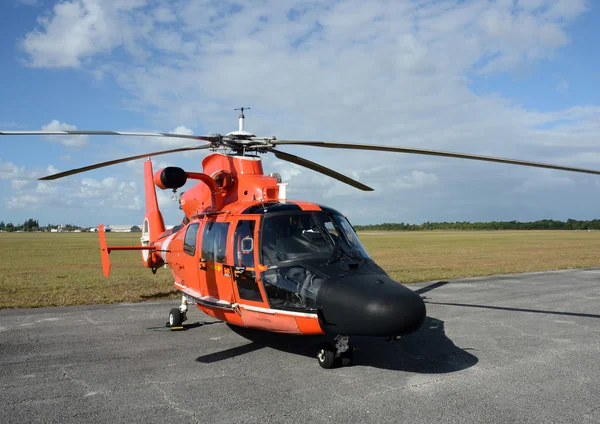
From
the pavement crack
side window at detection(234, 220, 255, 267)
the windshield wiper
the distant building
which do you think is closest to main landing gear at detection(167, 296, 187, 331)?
side window at detection(234, 220, 255, 267)

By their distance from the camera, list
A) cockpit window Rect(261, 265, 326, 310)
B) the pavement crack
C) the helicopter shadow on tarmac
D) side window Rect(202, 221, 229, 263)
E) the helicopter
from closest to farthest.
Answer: the pavement crack
the helicopter
cockpit window Rect(261, 265, 326, 310)
the helicopter shadow on tarmac
side window Rect(202, 221, 229, 263)

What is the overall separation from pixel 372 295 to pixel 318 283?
0.87 metres

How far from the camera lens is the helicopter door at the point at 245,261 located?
23.4 feet

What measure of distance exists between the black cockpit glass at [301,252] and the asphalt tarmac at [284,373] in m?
1.15

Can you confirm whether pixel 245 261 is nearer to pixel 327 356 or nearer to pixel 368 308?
pixel 327 356

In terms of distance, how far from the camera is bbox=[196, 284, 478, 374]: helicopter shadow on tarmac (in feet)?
23.2

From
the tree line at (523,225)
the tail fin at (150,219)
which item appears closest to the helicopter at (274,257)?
the tail fin at (150,219)

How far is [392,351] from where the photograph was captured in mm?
7828

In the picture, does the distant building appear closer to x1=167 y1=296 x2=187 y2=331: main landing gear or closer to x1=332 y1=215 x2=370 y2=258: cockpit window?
x1=167 y1=296 x2=187 y2=331: main landing gear

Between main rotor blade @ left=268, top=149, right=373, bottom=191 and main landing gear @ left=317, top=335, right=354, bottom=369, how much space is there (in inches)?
151

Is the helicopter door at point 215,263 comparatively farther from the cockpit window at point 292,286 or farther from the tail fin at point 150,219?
the tail fin at point 150,219

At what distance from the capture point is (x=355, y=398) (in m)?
5.68

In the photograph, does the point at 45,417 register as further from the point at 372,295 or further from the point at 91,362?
the point at 372,295

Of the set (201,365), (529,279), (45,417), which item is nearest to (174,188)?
(201,365)
